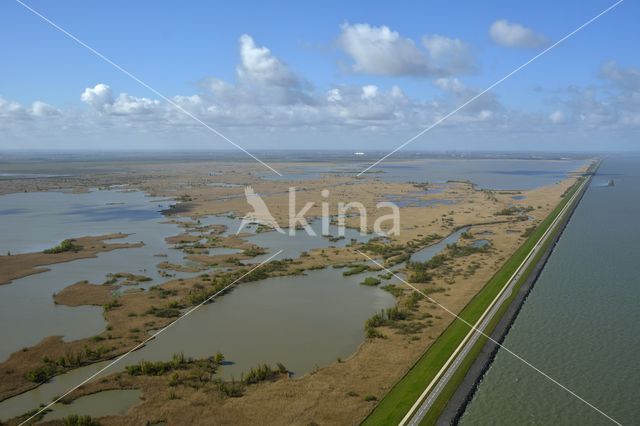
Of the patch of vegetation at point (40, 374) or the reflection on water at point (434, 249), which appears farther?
the reflection on water at point (434, 249)

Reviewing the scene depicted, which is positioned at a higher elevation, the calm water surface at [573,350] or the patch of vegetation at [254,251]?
the patch of vegetation at [254,251]

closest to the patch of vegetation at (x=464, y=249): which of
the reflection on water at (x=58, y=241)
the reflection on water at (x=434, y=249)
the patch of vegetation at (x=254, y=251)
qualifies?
the reflection on water at (x=434, y=249)

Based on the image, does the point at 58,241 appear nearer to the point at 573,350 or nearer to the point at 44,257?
the point at 44,257

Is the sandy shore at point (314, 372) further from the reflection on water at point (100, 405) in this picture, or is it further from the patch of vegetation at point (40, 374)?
the reflection on water at point (100, 405)

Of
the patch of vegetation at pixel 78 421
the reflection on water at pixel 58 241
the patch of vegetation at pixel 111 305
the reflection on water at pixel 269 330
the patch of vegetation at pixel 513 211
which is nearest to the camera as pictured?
the patch of vegetation at pixel 78 421

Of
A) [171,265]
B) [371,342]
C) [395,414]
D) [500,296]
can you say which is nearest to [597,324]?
[500,296]

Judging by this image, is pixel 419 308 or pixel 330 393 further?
pixel 419 308

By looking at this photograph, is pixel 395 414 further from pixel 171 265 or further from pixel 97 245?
pixel 97 245

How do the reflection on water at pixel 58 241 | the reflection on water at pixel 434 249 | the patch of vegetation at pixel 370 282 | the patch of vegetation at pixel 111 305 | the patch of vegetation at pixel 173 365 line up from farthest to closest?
the reflection on water at pixel 434 249
the patch of vegetation at pixel 370 282
the patch of vegetation at pixel 111 305
the reflection on water at pixel 58 241
the patch of vegetation at pixel 173 365

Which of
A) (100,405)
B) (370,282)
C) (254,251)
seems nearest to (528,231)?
(370,282)
